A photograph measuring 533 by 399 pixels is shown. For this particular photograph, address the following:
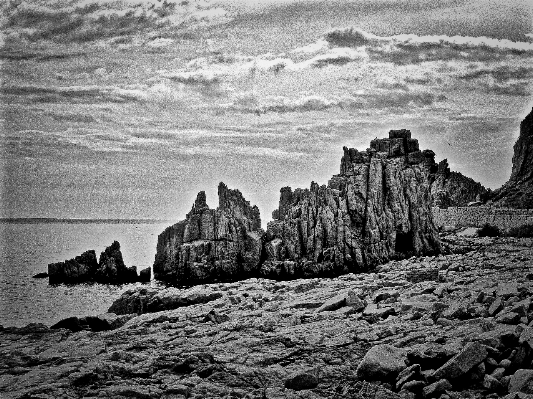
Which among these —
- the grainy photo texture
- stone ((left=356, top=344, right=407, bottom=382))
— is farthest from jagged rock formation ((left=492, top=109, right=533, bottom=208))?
stone ((left=356, top=344, right=407, bottom=382))

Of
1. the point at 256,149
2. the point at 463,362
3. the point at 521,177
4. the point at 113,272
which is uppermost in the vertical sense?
the point at 521,177

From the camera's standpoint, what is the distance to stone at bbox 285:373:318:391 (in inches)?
278

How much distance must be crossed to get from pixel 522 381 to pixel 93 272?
3189cm

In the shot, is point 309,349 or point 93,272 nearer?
point 309,349

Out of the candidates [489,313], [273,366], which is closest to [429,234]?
[489,313]

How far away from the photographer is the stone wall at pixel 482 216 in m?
27.2

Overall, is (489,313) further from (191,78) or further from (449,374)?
(191,78)

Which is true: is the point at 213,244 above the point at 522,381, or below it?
Answer: above

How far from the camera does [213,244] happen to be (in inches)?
1121

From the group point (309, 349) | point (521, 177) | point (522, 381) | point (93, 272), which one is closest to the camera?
point (522, 381)

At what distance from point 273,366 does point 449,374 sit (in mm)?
2701

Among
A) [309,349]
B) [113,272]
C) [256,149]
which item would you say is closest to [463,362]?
[309,349]

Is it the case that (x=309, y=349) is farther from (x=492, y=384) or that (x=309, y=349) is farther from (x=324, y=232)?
(x=324, y=232)

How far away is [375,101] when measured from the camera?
1405 centimetres
